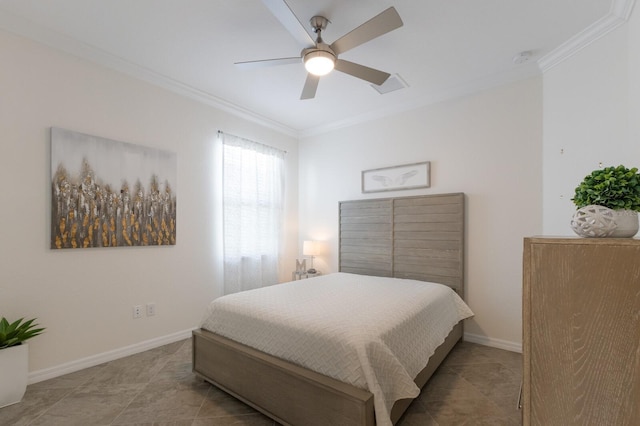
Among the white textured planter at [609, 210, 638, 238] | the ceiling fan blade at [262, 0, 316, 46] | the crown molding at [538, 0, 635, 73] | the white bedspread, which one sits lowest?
the white bedspread

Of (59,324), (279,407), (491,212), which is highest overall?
(491,212)

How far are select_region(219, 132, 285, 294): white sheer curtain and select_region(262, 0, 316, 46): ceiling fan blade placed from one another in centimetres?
199

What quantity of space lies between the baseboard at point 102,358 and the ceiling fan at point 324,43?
2.70 metres

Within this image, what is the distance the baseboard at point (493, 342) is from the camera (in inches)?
112

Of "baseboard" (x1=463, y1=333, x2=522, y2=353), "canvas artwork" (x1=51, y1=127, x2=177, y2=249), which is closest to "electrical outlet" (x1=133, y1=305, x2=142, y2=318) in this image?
"canvas artwork" (x1=51, y1=127, x2=177, y2=249)

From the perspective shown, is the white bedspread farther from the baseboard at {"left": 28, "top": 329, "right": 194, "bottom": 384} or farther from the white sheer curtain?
the white sheer curtain

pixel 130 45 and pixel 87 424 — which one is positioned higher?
pixel 130 45

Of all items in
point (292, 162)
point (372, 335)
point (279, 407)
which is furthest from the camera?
point (292, 162)

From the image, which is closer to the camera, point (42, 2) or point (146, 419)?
point (146, 419)

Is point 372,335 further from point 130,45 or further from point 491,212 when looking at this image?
point 130,45

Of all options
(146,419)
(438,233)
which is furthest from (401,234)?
(146,419)

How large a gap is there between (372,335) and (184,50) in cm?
269

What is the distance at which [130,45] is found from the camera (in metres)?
2.46

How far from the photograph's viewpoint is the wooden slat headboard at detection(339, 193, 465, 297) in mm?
3127
